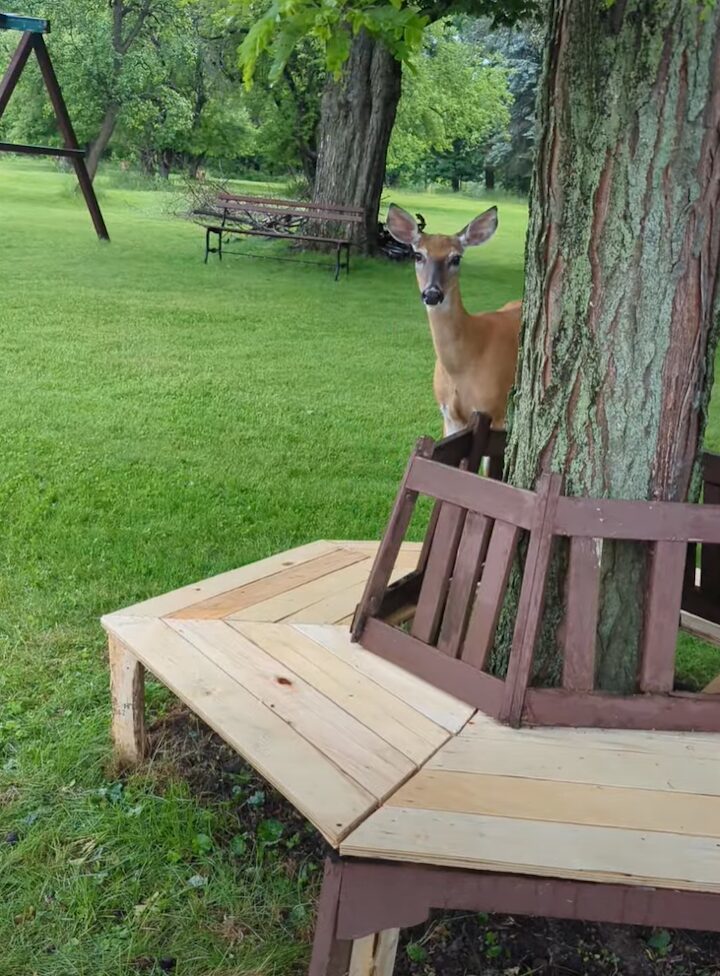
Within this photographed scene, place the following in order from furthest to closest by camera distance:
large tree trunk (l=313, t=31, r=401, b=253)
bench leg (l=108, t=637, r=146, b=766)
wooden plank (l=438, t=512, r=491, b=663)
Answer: large tree trunk (l=313, t=31, r=401, b=253) → bench leg (l=108, t=637, r=146, b=766) → wooden plank (l=438, t=512, r=491, b=663)

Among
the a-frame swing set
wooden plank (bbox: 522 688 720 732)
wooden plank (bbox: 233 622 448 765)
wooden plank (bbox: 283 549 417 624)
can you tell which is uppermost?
the a-frame swing set

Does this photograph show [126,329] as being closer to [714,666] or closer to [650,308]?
[714,666]

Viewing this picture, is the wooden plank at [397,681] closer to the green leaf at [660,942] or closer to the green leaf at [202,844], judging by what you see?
the green leaf at [202,844]

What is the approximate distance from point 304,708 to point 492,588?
0.58m

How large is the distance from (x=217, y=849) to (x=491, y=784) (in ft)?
3.25

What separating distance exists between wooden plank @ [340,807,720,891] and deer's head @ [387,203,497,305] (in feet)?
9.80

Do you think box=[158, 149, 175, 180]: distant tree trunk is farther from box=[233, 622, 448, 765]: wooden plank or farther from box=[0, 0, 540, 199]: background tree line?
box=[233, 622, 448, 765]: wooden plank

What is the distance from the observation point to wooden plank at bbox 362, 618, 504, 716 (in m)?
2.46

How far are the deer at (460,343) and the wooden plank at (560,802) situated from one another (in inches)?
93.9

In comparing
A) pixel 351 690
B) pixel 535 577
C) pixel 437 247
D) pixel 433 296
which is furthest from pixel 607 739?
pixel 437 247

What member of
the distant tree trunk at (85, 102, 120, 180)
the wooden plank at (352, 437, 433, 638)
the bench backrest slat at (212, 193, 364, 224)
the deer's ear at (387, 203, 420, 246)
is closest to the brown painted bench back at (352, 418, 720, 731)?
the wooden plank at (352, 437, 433, 638)

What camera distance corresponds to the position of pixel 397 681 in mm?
2629

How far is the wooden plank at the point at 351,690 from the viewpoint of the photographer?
2.35 meters

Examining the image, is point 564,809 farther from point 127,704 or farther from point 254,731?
point 127,704
